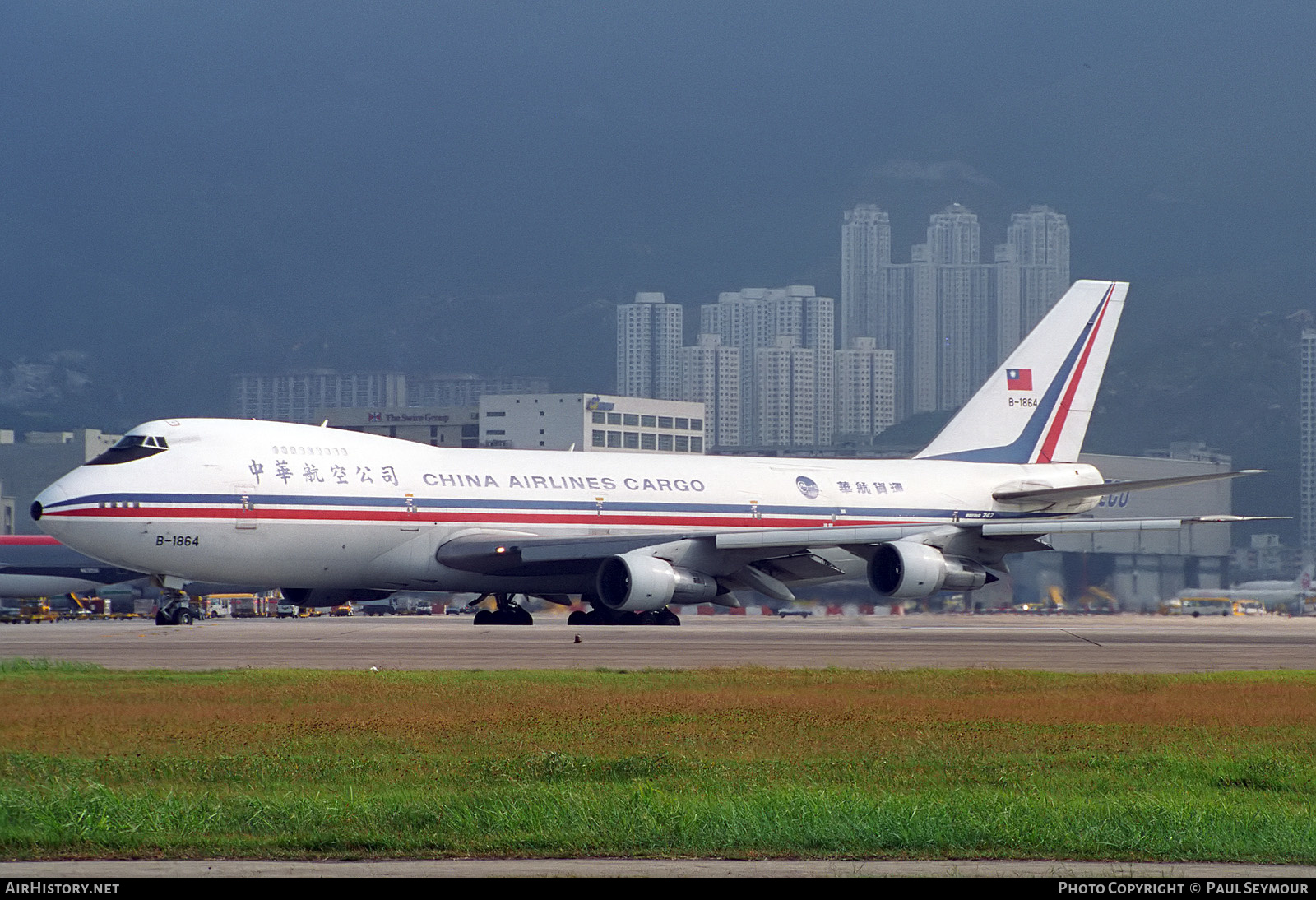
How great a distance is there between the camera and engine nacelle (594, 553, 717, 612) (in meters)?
42.2

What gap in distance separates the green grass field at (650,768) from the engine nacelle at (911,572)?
19.6 meters

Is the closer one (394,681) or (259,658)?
(394,681)

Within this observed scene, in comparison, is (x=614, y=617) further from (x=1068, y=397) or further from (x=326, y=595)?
(x=1068, y=397)

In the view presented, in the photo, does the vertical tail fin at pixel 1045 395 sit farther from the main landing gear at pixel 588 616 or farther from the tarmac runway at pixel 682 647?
the main landing gear at pixel 588 616

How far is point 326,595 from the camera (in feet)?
147

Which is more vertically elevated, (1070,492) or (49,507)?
(1070,492)

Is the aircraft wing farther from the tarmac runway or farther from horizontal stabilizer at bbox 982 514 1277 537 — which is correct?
the tarmac runway

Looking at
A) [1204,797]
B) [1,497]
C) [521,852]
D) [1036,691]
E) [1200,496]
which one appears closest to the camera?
[521,852]

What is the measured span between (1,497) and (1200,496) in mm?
107824

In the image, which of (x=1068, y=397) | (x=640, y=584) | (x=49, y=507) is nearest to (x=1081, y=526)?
(x=1068, y=397)

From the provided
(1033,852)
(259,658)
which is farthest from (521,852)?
(259,658)

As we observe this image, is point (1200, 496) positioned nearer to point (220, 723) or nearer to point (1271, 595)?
point (1271, 595)

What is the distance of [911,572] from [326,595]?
15.7m

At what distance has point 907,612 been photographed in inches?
2554
